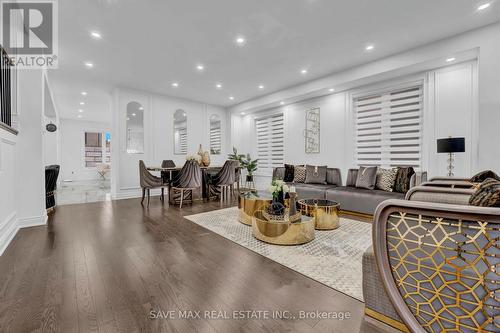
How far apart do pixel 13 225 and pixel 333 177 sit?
18.3ft

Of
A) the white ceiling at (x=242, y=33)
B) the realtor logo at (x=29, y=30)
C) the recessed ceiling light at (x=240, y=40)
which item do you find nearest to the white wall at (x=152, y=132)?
the white ceiling at (x=242, y=33)

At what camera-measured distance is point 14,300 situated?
1604 mm

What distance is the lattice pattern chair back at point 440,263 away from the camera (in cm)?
90

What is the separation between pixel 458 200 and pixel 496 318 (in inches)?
50.3

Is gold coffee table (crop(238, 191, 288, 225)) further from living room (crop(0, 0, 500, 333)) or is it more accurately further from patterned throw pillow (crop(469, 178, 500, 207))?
patterned throw pillow (crop(469, 178, 500, 207))

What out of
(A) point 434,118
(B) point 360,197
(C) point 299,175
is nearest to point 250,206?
(B) point 360,197

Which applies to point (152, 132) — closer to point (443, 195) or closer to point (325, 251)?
point (325, 251)

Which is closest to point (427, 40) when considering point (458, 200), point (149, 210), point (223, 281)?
point (458, 200)

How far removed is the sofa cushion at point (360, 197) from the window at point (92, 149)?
1149 centimetres

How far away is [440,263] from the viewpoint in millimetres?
1010

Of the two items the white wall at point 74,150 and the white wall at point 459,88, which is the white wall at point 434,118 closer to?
the white wall at point 459,88

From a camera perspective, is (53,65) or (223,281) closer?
(223,281)

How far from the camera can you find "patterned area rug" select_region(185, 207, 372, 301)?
75.2 inches

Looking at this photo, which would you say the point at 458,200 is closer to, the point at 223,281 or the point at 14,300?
the point at 223,281
